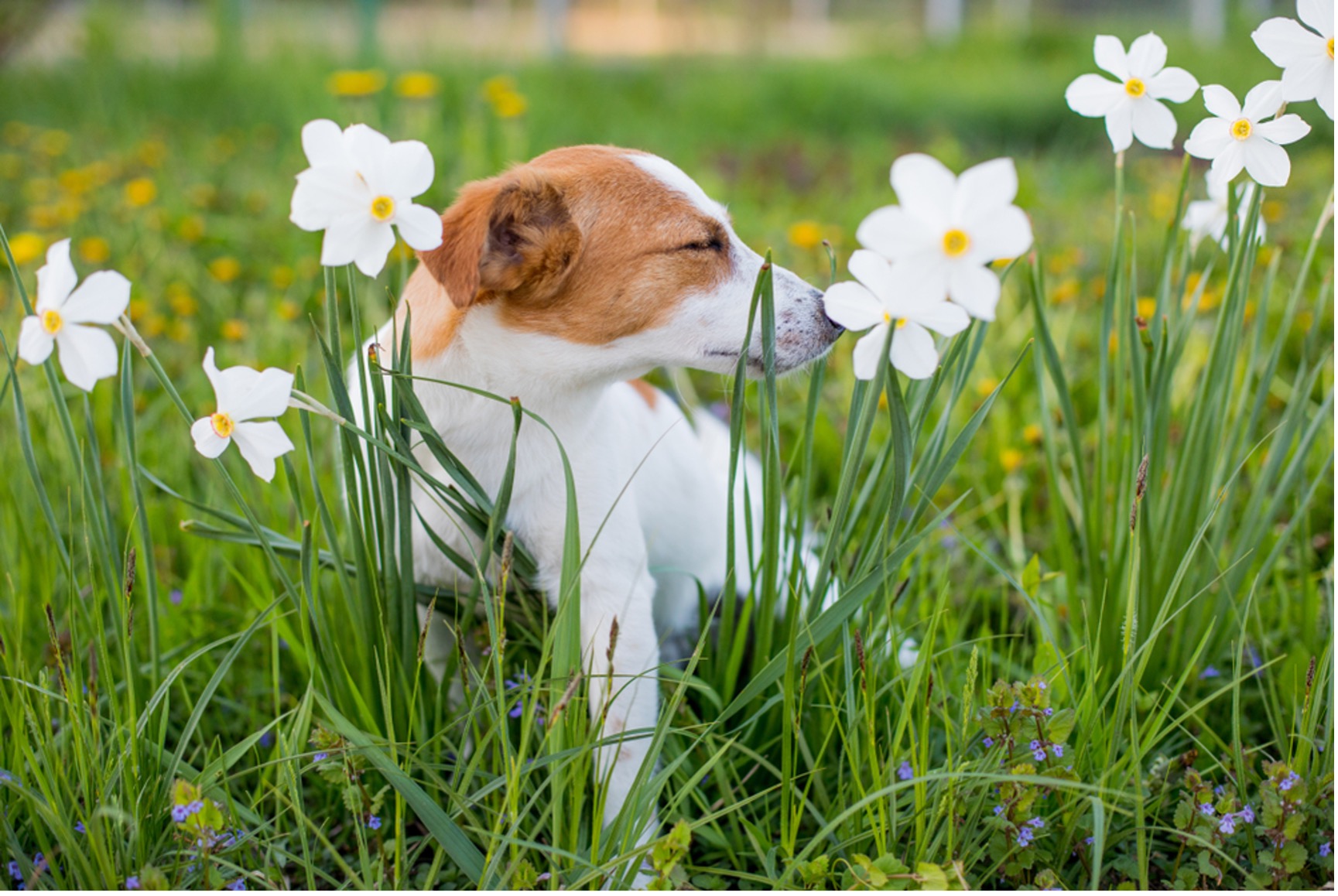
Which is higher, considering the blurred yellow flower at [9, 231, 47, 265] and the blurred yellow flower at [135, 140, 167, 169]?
the blurred yellow flower at [135, 140, 167, 169]

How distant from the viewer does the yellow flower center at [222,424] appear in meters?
1.14

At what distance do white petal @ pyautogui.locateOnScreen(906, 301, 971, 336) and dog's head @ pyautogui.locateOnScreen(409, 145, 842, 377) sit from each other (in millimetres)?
480

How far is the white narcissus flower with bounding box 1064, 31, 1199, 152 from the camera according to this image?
1.35 metres

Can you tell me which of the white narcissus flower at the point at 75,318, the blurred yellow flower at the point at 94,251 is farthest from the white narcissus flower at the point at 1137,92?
the blurred yellow flower at the point at 94,251

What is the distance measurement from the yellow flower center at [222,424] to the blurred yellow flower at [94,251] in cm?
269

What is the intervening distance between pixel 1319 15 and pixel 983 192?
0.70m

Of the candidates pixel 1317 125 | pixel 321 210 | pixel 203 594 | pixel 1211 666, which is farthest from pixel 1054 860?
pixel 1317 125

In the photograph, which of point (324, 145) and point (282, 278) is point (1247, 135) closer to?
point (324, 145)

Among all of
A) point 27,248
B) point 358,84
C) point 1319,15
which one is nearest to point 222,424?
point 1319,15

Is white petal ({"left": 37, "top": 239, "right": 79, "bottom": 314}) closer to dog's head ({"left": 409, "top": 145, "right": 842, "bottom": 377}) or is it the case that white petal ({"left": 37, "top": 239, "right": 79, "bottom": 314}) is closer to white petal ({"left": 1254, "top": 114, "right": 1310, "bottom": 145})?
dog's head ({"left": 409, "top": 145, "right": 842, "bottom": 377})

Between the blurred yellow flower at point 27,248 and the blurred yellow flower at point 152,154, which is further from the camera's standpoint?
the blurred yellow flower at point 152,154

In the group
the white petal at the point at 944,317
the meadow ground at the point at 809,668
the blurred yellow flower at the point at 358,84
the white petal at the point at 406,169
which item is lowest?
the meadow ground at the point at 809,668

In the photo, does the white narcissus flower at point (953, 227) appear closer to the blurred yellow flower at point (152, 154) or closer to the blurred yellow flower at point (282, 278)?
the blurred yellow flower at point (282, 278)

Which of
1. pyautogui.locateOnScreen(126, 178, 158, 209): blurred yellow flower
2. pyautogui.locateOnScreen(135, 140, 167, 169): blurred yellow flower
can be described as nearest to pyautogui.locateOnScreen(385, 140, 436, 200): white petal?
pyautogui.locateOnScreen(126, 178, 158, 209): blurred yellow flower
